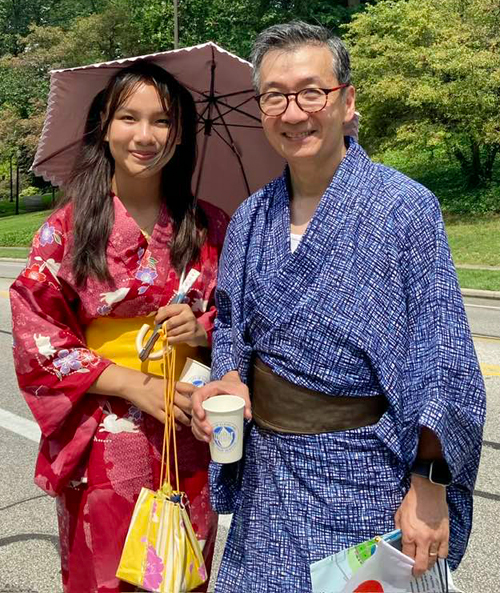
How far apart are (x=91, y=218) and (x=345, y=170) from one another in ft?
2.47

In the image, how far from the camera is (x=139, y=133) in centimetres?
204

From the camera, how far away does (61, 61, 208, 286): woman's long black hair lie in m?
1.99

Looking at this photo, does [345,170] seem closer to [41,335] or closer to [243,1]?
[41,335]

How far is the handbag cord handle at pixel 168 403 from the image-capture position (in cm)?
198

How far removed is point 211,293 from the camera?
2156mm

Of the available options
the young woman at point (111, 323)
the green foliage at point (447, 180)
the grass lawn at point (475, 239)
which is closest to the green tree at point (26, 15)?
the green foliage at point (447, 180)

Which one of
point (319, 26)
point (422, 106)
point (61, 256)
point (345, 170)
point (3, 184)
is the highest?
point (319, 26)

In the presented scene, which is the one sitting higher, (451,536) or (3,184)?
(451,536)

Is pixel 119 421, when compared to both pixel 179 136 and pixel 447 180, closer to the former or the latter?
pixel 179 136

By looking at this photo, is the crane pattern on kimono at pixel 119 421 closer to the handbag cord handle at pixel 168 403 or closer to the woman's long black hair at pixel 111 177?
the handbag cord handle at pixel 168 403

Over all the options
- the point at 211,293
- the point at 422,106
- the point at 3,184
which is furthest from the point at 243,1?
the point at 211,293

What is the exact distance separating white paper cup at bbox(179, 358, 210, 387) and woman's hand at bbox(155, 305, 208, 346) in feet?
0.31

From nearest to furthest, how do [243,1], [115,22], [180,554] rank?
[180,554] → [243,1] → [115,22]

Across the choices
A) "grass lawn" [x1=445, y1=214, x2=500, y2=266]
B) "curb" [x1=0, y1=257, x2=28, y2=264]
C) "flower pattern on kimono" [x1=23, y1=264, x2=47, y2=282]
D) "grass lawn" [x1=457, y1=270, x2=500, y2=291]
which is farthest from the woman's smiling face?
"curb" [x1=0, y1=257, x2=28, y2=264]
